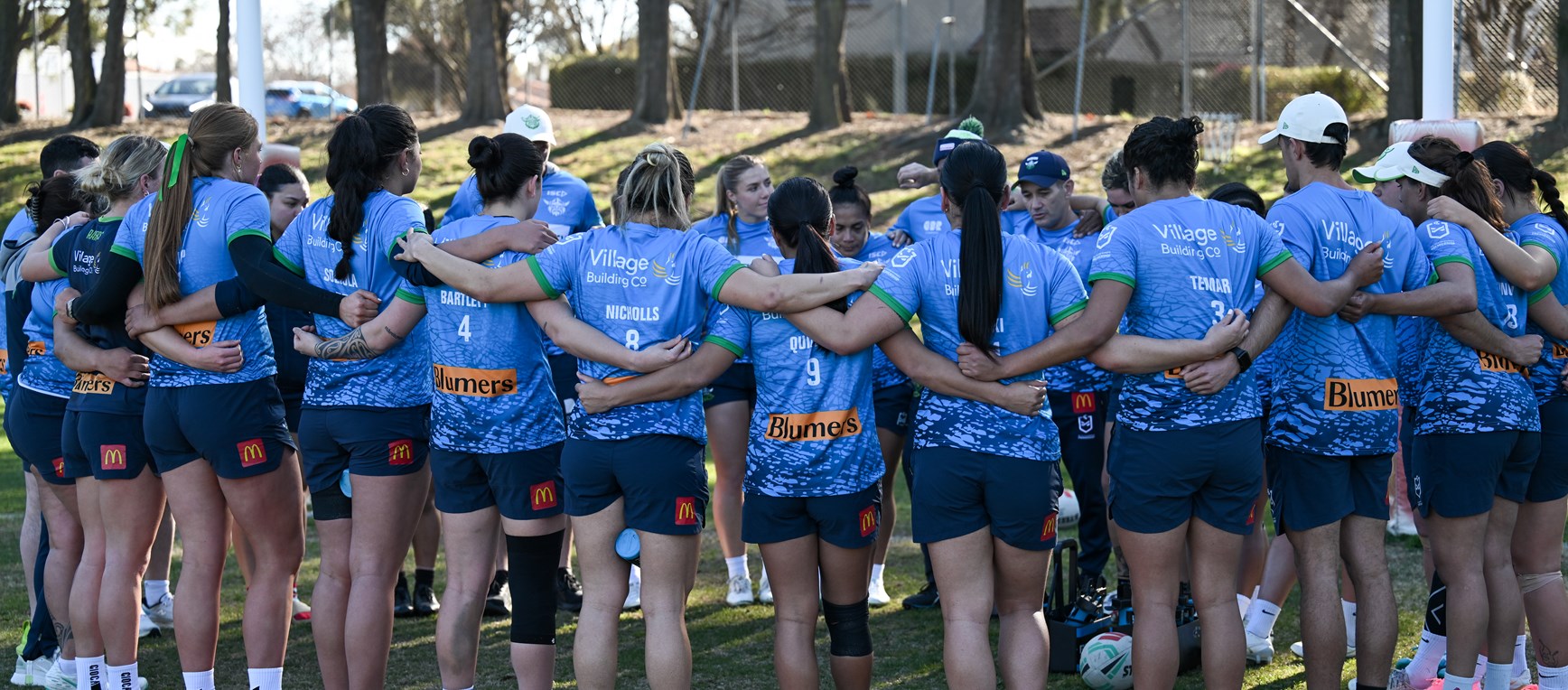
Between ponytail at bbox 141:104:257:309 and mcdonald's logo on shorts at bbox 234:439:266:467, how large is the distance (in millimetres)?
526

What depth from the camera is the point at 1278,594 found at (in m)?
5.41

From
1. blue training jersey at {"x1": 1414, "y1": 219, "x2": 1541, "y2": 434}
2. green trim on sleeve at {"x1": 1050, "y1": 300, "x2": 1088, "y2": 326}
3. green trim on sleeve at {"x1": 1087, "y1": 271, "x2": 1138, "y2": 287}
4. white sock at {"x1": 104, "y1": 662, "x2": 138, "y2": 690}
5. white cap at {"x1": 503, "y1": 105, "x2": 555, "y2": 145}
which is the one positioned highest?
white cap at {"x1": 503, "y1": 105, "x2": 555, "y2": 145}

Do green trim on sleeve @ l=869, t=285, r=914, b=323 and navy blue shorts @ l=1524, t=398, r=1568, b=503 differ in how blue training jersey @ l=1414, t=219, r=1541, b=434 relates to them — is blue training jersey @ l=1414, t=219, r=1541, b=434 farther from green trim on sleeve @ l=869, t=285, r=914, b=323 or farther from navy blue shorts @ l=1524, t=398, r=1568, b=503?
green trim on sleeve @ l=869, t=285, r=914, b=323

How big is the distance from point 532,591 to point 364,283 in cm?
115

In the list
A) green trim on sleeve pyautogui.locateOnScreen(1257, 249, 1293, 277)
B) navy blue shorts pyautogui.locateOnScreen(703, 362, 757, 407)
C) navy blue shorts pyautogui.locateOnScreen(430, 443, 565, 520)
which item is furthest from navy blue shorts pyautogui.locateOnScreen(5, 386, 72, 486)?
green trim on sleeve pyautogui.locateOnScreen(1257, 249, 1293, 277)

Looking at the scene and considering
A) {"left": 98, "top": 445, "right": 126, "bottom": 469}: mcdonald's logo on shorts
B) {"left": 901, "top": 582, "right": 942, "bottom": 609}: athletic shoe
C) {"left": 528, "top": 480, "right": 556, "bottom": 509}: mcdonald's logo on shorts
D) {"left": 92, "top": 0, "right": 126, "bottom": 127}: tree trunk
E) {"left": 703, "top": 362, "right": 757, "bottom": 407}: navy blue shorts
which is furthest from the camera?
{"left": 92, "top": 0, "right": 126, "bottom": 127}: tree trunk

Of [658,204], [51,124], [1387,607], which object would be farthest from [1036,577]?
[51,124]

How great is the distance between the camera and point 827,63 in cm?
2094

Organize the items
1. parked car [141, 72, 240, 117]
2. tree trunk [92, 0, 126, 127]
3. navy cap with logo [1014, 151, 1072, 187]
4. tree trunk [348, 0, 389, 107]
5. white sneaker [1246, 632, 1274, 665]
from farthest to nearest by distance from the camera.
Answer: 1. parked car [141, 72, 240, 117]
2. tree trunk [92, 0, 126, 127]
3. tree trunk [348, 0, 389, 107]
4. navy cap with logo [1014, 151, 1072, 187]
5. white sneaker [1246, 632, 1274, 665]

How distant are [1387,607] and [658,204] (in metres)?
2.65

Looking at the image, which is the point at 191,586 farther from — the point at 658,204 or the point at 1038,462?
the point at 1038,462

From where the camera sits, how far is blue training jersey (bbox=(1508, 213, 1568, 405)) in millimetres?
4758

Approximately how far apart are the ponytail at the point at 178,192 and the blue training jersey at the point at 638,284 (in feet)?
4.07

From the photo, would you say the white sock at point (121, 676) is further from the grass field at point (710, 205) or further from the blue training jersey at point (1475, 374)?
the blue training jersey at point (1475, 374)
